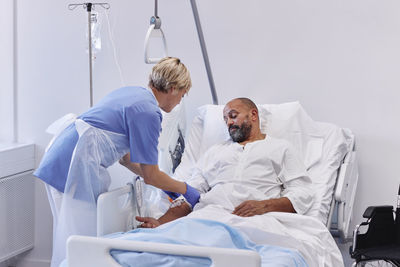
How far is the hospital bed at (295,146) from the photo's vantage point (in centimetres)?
270

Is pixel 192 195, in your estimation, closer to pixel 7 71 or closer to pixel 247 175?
pixel 247 175

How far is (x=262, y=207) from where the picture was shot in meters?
2.72

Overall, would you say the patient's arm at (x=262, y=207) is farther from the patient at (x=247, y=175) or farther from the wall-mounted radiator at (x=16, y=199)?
the wall-mounted radiator at (x=16, y=199)

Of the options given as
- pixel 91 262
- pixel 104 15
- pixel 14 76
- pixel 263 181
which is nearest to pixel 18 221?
pixel 14 76

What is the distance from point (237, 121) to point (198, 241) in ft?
3.30

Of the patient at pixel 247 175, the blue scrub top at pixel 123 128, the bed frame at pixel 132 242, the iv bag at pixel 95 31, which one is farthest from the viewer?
the iv bag at pixel 95 31

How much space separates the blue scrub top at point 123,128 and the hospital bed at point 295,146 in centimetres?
22

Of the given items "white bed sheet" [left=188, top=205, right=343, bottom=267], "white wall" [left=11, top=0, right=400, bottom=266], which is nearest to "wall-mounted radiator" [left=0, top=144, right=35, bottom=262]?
"white wall" [left=11, top=0, right=400, bottom=266]

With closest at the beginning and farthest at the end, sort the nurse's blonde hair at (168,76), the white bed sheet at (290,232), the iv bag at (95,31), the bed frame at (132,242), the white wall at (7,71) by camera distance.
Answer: the bed frame at (132,242)
the white bed sheet at (290,232)
the nurse's blonde hair at (168,76)
the iv bag at (95,31)
the white wall at (7,71)

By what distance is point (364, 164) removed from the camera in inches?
135

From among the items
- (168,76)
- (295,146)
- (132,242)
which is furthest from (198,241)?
(295,146)

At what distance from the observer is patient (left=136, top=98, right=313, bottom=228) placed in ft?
9.11

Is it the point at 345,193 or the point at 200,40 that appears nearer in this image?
the point at 345,193

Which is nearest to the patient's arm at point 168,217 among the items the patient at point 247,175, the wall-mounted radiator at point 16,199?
the patient at point 247,175
